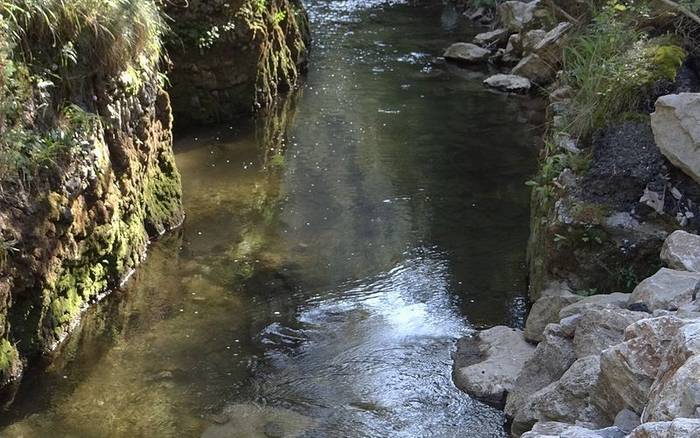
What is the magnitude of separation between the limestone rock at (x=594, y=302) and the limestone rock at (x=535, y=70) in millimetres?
8288

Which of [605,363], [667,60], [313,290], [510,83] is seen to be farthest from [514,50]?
[605,363]

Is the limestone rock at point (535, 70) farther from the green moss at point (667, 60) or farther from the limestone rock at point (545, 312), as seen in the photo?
the limestone rock at point (545, 312)

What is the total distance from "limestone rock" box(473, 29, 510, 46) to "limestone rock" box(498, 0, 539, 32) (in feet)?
0.45

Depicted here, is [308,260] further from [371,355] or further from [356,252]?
[371,355]

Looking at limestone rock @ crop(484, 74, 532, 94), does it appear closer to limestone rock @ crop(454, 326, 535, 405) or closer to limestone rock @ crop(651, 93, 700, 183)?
limestone rock @ crop(651, 93, 700, 183)

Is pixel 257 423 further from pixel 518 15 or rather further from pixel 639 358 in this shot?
pixel 518 15

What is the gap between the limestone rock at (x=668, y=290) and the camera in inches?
184

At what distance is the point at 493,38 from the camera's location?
16.0 meters

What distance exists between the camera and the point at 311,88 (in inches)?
516

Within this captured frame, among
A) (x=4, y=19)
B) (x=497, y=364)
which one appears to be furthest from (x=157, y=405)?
(x=4, y=19)

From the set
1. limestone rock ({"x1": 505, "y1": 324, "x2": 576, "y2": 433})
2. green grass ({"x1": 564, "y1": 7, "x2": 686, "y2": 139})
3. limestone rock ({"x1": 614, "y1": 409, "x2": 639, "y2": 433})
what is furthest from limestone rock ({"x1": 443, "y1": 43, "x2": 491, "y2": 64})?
limestone rock ({"x1": 614, "y1": 409, "x2": 639, "y2": 433})

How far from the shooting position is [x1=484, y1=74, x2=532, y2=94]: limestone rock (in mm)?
13281

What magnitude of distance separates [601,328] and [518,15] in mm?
11691

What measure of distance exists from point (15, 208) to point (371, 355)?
251 centimetres
